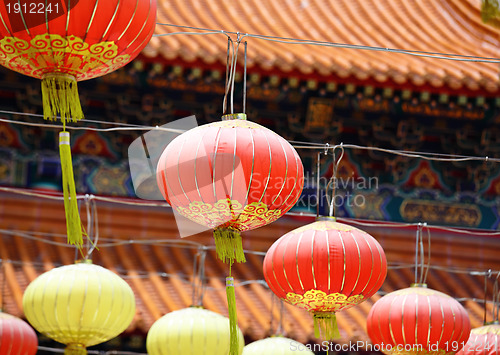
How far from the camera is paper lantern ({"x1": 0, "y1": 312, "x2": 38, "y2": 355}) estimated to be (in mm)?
5691

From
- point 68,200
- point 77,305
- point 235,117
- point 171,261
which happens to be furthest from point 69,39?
point 171,261

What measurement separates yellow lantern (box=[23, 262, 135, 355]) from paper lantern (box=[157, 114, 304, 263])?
1.21 metres

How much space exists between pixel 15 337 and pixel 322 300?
6.30 feet

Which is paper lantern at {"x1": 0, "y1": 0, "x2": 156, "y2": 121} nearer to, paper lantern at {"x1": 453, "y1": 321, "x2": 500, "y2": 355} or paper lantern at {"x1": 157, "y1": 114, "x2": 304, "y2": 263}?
paper lantern at {"x1": 157, "y1": 114, "x2": 304, "y2": 263}

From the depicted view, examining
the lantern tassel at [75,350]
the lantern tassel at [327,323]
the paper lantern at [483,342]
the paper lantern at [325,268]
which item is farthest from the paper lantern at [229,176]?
the paper lantern at [483,342]

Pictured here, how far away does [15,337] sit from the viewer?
18.8ft

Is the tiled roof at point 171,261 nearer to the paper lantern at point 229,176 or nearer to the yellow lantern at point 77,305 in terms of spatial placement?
the yellow lantern at point 77,305

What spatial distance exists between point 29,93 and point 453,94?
10.3 feet

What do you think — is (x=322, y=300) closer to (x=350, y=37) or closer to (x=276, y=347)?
(x=276, y=347)

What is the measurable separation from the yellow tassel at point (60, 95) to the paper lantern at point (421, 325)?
2462 mm

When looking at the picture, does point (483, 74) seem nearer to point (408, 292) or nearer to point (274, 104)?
point (274, 104)

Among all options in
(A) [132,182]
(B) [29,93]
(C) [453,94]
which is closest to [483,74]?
(C) [453,94]

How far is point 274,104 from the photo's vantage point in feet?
24.3

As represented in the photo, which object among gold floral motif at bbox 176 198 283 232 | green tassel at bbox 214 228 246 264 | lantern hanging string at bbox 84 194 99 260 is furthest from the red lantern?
lantern hanging string at bbox 84 194 99 260
